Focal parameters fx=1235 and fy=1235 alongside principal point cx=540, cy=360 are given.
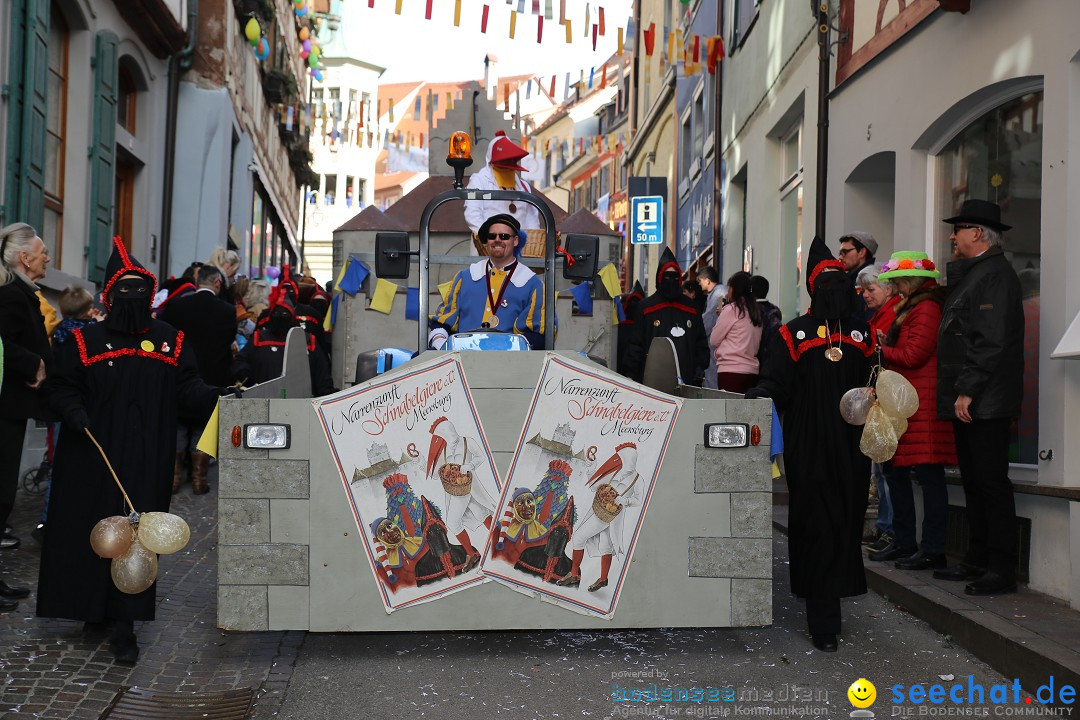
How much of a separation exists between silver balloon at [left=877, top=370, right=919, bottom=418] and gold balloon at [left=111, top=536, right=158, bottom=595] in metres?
3.20

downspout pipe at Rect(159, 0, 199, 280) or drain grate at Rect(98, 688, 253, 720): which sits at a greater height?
downspout pipe at Rect(159, 0, 199, 280)

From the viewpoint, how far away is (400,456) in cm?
515

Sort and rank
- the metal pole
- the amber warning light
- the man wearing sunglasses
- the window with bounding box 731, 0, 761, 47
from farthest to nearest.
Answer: the window with bounding box 731, 0, 761, 47, the metal pole, the amber warning light, the man wearing sunglasses

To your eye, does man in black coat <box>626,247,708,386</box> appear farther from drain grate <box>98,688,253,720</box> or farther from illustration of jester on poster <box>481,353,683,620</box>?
drain grate <box>98,688,253,720</box>

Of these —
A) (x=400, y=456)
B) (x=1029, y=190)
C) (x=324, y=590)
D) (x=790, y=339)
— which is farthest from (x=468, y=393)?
(x=1029, y=190)

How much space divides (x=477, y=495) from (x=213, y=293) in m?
6.07

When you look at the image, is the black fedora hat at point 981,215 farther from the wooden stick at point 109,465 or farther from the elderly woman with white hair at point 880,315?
the wooden stick at point 109,465

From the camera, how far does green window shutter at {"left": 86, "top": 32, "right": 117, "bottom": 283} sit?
1393cm

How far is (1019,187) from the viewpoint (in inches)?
301

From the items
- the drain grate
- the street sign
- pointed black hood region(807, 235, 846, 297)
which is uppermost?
the street sign

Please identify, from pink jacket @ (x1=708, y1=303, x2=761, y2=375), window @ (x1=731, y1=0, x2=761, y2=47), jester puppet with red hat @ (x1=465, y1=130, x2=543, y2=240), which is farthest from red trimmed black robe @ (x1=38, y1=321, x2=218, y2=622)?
window @ (x1=731, y1=0, x2=761, y2=47)

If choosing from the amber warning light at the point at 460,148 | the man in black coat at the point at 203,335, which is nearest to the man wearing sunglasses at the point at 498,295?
the amber warning light at the point at 460,148

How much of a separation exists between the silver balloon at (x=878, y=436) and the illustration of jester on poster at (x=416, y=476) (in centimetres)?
167

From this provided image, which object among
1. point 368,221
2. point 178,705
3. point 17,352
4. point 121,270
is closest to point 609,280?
point 368,221
